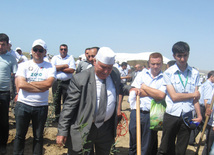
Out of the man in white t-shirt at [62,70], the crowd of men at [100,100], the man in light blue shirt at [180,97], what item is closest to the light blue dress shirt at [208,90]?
the crowd of men at [100,100]

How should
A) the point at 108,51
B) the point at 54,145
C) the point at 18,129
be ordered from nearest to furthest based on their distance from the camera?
the point at 108,51 < the point at 18,129 < the point at 54,145

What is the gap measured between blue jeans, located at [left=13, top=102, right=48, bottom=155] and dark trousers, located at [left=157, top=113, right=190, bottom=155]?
6.88ft

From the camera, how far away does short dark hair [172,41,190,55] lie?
10.9 feet

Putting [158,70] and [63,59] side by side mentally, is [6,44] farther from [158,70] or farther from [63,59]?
[158,70]

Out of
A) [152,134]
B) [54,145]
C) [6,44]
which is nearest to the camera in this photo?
[152,134]

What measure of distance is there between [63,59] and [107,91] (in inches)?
145

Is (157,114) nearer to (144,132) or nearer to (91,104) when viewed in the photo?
(144,132)

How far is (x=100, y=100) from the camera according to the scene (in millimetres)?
2668

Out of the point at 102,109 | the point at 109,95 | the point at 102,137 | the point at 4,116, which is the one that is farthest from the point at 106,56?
the point at 4,116

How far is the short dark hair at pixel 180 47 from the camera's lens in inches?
130

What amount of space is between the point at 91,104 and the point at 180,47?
176 centimetres

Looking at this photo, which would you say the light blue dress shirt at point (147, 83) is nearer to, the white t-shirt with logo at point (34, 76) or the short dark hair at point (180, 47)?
the short dark hair at point (180, 47)

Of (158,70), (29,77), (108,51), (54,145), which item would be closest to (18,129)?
(29,77)

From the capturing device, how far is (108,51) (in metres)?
2.55
